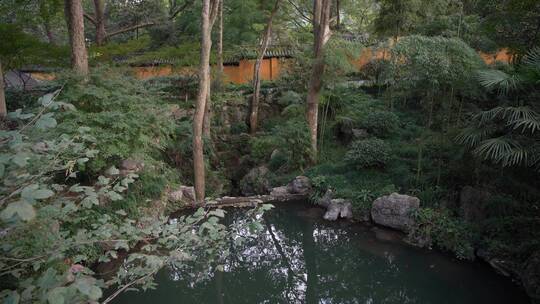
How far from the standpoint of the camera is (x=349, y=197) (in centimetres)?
838

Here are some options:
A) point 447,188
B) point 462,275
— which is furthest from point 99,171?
point 447,188

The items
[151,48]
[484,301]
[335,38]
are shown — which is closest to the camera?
[484,301]

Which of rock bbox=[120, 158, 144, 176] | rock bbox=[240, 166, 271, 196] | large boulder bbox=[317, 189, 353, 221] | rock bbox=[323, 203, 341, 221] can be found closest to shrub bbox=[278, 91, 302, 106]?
rock bbox=[240, 166, 271, 196]

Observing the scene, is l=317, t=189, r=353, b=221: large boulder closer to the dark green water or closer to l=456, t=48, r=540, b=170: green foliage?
the dark green water

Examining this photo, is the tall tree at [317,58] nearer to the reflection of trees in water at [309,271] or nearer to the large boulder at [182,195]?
the reflection of trees in water at [309,271]

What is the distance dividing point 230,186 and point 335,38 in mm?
4836

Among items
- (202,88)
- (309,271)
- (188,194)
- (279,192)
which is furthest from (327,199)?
(202,88)

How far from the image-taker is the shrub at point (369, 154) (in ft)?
29.2

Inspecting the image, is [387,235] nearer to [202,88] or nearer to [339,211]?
[339,211]

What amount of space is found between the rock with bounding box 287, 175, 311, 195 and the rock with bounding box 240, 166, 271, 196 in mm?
771

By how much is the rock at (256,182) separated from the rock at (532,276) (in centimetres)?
593

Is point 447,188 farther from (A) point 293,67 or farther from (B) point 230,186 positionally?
(A) point 293,67

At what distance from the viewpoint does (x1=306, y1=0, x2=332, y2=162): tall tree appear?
9.36m

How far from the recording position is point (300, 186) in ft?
30.9
